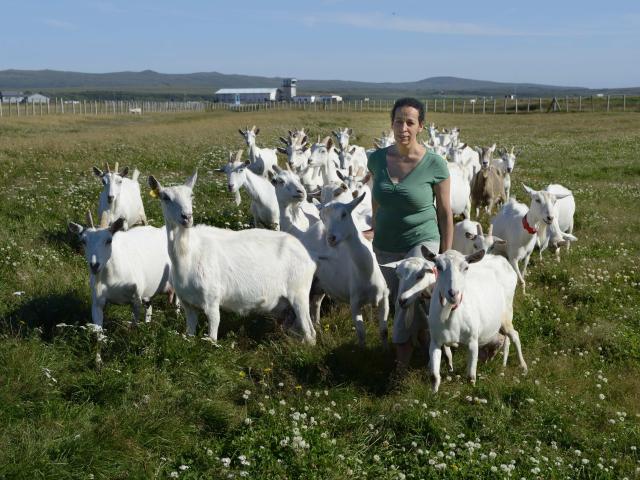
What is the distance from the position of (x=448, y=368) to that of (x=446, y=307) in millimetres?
1114

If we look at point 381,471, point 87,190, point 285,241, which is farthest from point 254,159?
point 381,471

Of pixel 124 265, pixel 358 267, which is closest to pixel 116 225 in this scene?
pixel 124 265

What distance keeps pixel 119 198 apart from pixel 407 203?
7040 millimetres

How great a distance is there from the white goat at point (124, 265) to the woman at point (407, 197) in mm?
2853

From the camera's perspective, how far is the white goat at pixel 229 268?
6992 millimetres

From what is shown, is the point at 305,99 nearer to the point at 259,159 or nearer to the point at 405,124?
the point at 259,159

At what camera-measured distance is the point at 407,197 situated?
19.9 ft

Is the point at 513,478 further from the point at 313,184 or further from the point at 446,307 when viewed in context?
the point at 313,184

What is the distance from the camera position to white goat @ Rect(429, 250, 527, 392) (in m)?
5.96

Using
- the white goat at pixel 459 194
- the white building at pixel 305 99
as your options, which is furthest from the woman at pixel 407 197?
the white building at pixel 305 99

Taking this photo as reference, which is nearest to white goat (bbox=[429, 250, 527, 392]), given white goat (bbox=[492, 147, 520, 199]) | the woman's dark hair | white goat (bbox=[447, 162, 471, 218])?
the woman's dark hair

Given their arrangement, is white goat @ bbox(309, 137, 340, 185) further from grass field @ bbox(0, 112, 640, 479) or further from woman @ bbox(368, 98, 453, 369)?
woman @ bbox(368, 98, 453, 369)

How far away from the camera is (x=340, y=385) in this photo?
21.0 feet

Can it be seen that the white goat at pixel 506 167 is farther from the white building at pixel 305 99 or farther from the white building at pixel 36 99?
the white building at pixel 305 99
